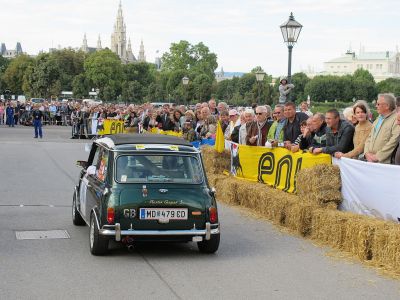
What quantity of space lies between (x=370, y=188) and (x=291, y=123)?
3932 millimetres

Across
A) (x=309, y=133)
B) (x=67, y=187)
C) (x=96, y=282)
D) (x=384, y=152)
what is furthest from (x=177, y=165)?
(x=67, y=187)

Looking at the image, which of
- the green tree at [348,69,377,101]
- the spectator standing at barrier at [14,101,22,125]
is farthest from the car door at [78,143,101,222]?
the green tree at [348,69,377,101]

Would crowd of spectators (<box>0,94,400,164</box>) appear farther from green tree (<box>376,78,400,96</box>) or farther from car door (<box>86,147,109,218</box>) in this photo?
green tree (<box>376,78,400,96</box>)

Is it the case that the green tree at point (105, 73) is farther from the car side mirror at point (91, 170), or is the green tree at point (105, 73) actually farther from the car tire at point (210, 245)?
the car tire at point (210, 245)

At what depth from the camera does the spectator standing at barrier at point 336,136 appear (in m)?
11.7

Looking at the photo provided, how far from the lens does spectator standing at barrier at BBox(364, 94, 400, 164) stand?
10.4 meters

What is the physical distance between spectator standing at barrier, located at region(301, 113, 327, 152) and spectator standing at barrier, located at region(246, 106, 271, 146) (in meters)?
2.73

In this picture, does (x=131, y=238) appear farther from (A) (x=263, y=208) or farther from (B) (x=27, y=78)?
(B) (x=27, y=78)

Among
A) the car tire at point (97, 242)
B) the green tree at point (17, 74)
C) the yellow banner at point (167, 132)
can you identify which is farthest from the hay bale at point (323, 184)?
the green tree at point (17, 74)

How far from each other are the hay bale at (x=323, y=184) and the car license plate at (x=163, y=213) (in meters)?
2.58

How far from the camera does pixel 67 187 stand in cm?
1697

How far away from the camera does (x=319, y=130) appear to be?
41.4ft

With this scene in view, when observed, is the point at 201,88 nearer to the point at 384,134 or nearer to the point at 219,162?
the point at 219,162

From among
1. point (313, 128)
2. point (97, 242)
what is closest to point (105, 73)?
point (313, 128)
